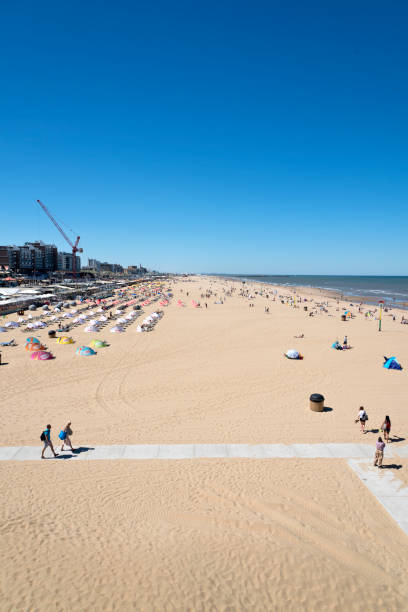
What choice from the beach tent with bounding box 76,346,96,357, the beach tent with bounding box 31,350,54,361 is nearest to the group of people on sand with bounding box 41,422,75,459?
the beach tent with bounding box 31,350,54,361

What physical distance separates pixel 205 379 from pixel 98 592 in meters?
11.9

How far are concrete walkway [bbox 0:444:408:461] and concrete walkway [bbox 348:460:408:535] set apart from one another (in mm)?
580

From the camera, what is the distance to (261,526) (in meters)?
7.05

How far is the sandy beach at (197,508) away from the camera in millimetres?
5781

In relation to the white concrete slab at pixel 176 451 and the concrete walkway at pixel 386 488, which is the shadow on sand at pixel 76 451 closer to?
the white concrete slab at pixel 176 451

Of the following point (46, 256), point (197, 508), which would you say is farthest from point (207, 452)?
point (46, 256)

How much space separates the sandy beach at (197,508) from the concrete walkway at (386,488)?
25 cm

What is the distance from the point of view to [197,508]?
25.0ft

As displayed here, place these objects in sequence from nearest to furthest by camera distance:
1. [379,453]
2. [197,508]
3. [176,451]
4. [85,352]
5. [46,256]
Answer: [197,508]
[379,453]
[176,451]
[85,352]
[46,256]

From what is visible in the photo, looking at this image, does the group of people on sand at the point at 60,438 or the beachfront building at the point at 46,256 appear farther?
the beachfront building at the point at 46,256

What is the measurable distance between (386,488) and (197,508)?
15.8 feet

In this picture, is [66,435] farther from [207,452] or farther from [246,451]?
[246,451]

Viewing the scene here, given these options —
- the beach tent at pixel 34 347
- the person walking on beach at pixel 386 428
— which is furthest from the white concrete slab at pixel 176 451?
the beach tent at pixel 34 347

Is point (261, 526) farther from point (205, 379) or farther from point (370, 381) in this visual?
point (370, 381)
